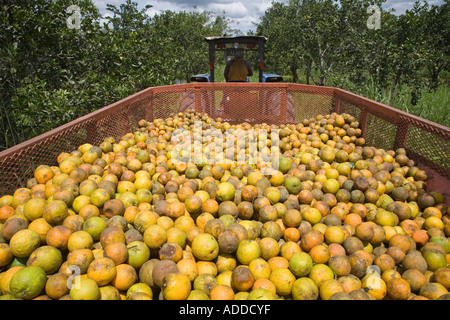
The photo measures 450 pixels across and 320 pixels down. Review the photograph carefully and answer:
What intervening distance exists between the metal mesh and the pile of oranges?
0.24m

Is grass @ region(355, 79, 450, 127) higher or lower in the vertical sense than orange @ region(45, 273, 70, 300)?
higher

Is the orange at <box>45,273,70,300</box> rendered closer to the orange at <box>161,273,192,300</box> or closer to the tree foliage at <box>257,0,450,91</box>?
the orange at <box>161,273,192,300</box>

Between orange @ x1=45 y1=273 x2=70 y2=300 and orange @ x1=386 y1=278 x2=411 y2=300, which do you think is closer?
orange @ x1=45 y1=273 x2=70 y2=300

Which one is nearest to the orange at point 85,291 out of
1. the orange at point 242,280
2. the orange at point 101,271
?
the orange at point 101,271

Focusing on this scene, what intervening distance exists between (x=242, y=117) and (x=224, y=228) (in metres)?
4.74

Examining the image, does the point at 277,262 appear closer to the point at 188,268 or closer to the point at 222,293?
the point at 222,293

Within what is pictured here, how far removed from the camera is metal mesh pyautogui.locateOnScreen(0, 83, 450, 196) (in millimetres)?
3723

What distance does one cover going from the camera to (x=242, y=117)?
7398mm

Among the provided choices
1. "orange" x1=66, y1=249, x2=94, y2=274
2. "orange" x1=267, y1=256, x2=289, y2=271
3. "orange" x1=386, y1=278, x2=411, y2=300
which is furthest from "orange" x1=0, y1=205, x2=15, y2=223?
"orange" x1=386, y1=278, x2=411, y2=300

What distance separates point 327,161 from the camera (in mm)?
4812

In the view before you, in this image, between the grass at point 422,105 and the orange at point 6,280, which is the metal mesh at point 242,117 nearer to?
the orange at point 6,280

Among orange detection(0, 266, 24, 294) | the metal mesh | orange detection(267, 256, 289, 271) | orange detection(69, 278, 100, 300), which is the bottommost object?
orange detection(267, 256, 289, 271)
